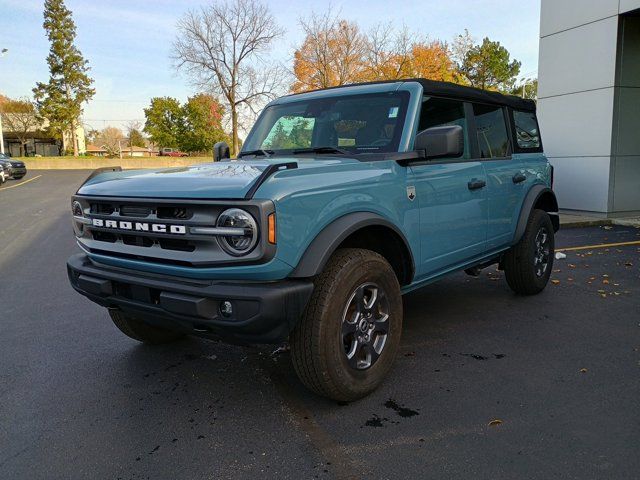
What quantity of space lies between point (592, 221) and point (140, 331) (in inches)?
386

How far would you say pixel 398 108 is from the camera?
3.69 meters

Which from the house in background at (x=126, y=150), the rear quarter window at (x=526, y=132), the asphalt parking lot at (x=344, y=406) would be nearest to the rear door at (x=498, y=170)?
the rear quarter window at (x=526, y=132)

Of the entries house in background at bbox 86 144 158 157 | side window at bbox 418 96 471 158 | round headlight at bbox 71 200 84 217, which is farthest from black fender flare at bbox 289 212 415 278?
house in background at bbox 86 144 158 157

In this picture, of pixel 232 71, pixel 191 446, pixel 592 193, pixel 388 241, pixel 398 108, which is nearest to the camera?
pixel 191 446

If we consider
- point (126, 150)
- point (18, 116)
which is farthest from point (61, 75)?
point (126, 150)

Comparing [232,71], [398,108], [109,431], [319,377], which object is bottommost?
[109,431]

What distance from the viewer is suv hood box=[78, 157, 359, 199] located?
2594 mm

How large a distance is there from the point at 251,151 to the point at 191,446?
8.15ft

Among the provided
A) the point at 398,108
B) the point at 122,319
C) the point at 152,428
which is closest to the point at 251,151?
the point at 398,108

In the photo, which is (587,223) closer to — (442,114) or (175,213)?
(442,114)

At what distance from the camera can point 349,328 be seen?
3008 mm

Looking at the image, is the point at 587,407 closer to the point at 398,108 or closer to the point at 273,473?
the point at 273,473

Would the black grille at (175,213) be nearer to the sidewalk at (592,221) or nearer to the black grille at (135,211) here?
the black grille at (135,211)

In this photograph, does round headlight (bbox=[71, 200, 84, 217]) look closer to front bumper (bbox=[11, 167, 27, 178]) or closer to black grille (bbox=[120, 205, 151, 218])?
black grille (bbox=[120, 205, 151, 218])
